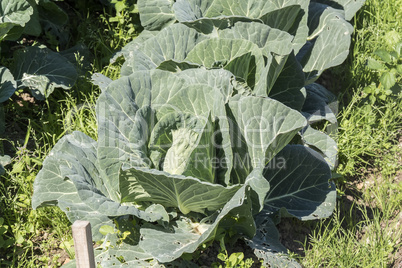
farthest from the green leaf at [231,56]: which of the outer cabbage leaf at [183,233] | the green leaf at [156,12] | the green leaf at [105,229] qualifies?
the green leaf at [105,229]

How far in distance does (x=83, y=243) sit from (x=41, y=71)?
7.17ft

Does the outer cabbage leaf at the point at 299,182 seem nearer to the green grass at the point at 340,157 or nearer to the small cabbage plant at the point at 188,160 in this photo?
the small cabbage plant at the point at 188,160

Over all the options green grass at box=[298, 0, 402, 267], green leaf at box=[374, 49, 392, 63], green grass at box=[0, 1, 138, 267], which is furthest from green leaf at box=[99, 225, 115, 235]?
green leaf at box=[374, 49, 392, 63]

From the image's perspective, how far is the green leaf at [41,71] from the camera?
3639 mm

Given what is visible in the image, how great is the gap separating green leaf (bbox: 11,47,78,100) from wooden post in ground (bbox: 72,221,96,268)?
6.38ft

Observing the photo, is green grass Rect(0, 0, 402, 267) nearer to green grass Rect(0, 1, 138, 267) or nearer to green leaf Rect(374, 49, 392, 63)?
green grass Rect(0, 1, 138, 267)

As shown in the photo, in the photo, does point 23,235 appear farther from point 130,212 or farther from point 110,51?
point 110,51

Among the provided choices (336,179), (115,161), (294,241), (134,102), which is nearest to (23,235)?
(115,161)

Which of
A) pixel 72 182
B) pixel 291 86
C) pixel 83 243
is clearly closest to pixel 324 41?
pixel 291 86

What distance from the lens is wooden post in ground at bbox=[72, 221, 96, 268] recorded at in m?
1.86

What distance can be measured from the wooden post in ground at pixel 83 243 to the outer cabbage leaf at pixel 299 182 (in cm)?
129

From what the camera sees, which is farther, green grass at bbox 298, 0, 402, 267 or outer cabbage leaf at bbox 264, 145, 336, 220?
outer cabbage leaf at bbox 264, 145, 336, 220

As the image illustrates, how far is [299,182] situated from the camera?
301cm

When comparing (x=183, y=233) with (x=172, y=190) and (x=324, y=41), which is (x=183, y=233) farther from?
(x=324, y=41)
